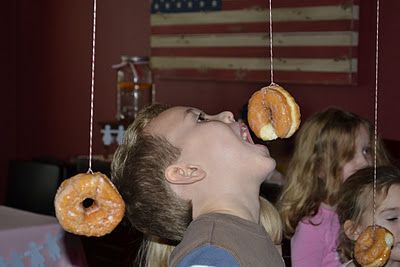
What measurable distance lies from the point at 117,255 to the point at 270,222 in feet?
9.21

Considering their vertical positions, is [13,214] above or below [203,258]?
below

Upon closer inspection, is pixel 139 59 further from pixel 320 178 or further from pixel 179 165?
pixel 179 165

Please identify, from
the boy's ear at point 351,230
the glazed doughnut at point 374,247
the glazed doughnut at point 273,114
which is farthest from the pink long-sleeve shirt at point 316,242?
the glazed doughnut at point 273,114

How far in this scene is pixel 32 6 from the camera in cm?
624

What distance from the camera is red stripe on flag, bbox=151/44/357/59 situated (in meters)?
4.04

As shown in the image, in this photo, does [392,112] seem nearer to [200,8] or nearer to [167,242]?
[200,8]

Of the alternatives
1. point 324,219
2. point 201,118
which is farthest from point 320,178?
point 201,118

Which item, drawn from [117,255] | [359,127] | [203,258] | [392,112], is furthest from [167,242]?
[117,255]

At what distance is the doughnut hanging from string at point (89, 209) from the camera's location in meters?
1.52

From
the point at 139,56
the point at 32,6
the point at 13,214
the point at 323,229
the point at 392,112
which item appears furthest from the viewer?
the point at 32,6

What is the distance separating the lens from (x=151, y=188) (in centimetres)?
171

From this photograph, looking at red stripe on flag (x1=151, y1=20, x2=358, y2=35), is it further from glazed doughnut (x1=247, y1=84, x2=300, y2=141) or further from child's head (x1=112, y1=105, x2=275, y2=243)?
child's head (x1=112, y1=105, x2=275, y2=243)

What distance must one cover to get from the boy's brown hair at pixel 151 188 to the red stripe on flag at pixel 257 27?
2.42 metres

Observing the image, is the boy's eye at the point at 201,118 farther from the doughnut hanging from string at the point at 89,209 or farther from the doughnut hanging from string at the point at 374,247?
the doughnut hanging from string at the point at 374,247
